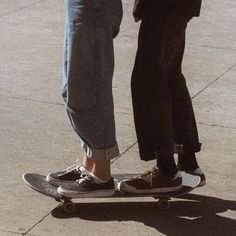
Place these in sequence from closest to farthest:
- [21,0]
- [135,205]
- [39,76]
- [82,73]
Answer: [82,73]
[135,205]
[39,76]
[21,0]

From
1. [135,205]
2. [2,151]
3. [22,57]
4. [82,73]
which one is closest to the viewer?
[82,73]

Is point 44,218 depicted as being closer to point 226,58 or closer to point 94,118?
point 94,118

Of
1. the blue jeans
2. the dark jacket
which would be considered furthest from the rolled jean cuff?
the dark jacket

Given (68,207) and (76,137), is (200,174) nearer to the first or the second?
(68,207)

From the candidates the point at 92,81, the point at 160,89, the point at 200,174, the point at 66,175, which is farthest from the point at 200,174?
the point at 92,81

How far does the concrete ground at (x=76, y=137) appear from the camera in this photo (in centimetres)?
520

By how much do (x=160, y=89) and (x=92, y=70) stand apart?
1.32 ft

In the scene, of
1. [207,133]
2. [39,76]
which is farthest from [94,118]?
[39,76]

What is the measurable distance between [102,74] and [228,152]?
159 centimetres

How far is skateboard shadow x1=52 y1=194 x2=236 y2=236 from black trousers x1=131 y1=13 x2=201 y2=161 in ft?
1.01

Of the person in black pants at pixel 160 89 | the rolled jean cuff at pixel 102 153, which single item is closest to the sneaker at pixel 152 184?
the person in black pants at pixel 160 89

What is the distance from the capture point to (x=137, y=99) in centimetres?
530

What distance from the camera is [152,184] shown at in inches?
211

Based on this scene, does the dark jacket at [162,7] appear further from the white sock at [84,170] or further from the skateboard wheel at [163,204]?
the skateboard wheel at [163,204]
